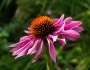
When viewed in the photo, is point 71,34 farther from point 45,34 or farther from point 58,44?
point 58,44

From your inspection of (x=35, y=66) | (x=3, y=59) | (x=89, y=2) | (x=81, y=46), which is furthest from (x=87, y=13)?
(x=3, y=59)

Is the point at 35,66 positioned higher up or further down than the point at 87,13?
further down

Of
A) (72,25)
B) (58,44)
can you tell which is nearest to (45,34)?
(72,25)

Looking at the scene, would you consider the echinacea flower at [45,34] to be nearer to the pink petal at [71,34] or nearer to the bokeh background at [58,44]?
the pink petal at [71,34]

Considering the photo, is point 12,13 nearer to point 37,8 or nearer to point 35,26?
point 37,8

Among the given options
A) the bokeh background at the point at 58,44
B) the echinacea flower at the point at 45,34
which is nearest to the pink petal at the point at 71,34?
the echinacea flower at the point at 45,34

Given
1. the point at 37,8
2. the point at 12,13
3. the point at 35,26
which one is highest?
the point at 12,13

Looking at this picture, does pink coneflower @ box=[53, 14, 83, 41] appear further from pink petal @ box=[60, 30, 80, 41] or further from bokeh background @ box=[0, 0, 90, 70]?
bokeh background @ box=[0, 0, 90, 70]

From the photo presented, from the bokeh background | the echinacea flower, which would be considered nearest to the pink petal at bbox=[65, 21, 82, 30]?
the echinacea flower
